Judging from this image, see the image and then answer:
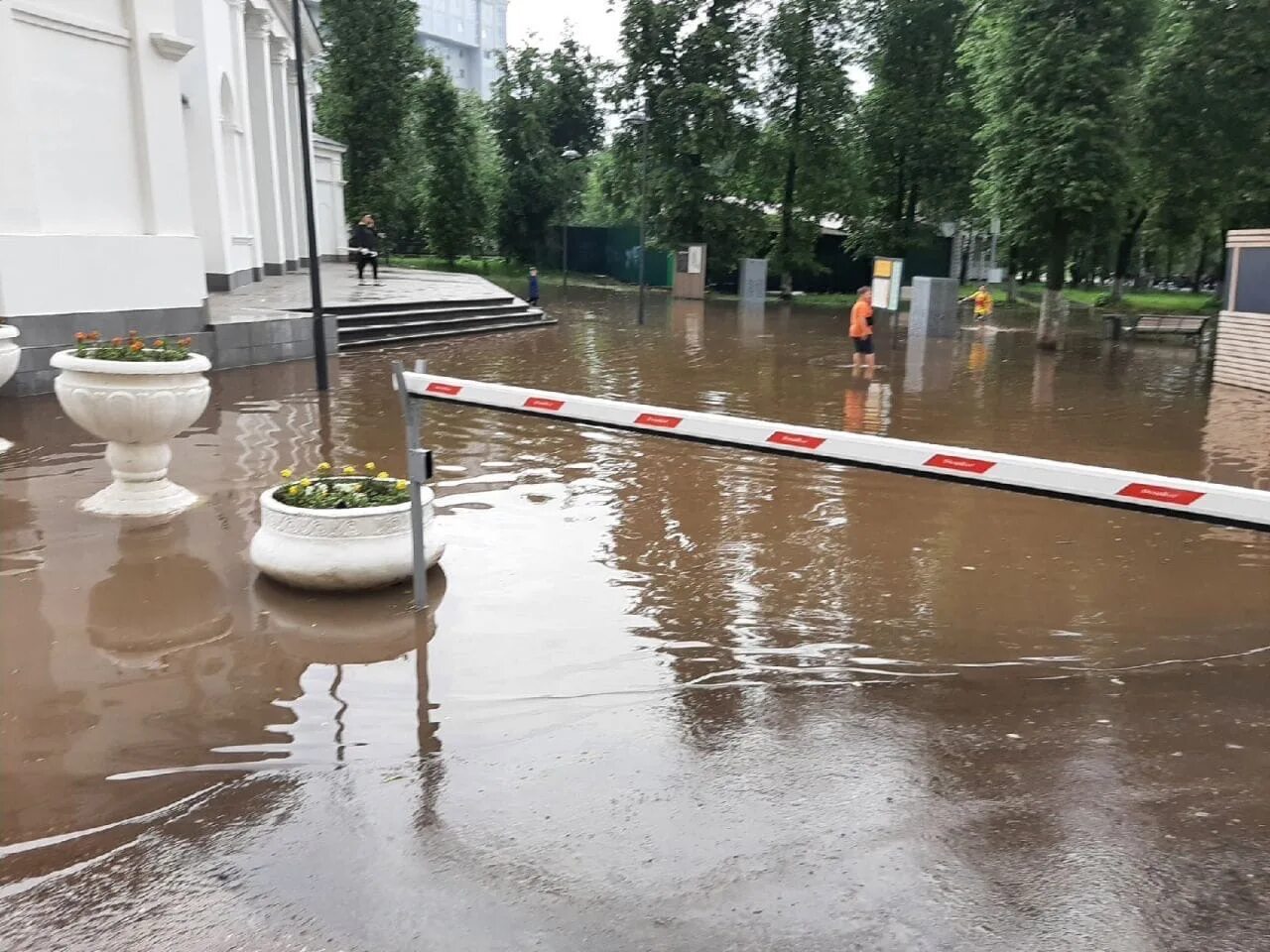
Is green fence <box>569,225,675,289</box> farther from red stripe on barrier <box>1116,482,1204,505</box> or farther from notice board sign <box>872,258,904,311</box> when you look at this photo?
red stripe on barrier <box>1116,482,1204,505</box>

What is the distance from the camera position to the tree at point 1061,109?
757 inches

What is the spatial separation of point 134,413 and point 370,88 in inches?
1398

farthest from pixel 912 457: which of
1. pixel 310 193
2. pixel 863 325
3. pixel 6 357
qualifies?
pixel 863 325

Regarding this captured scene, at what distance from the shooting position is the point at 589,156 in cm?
4759

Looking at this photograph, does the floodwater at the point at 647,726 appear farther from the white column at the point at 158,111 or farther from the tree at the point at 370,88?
the tree at the point at 370,88

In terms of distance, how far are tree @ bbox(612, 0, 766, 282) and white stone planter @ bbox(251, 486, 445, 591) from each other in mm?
31985

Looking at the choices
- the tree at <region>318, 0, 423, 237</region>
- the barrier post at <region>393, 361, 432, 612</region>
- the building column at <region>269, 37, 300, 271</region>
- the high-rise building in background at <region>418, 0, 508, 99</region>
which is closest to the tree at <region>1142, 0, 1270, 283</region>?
the barrier post at <region>393, 361, 432, 612</region>

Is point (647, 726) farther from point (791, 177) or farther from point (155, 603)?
point (791, 177)

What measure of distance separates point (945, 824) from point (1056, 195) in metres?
19.1

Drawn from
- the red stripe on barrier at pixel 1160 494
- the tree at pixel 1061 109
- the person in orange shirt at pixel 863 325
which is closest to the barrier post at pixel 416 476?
the red stripe on barrier at pixel 1160 494

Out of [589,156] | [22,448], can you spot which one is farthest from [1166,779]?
[589,156]

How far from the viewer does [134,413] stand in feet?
22.5

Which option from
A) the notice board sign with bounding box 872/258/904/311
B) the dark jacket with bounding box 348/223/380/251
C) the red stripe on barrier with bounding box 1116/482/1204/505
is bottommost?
the red stripe on barrier with bounding box 1116/482/1204/505

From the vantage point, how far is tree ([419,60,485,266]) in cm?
4334
